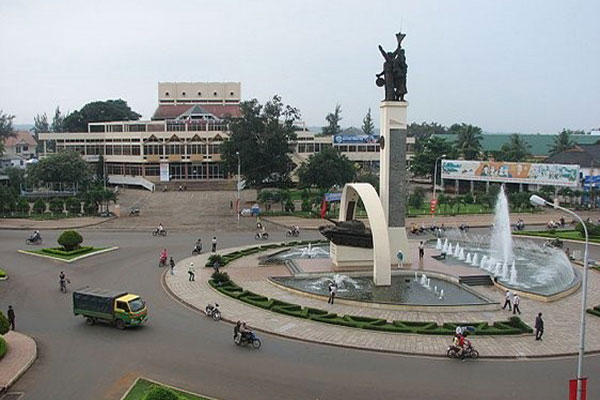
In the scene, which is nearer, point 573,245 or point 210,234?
point 573,245

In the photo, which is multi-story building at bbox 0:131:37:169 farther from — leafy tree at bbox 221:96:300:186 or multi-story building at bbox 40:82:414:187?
leafy tree at bbox 221:96:300:186

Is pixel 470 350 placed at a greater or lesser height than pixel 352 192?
lesser

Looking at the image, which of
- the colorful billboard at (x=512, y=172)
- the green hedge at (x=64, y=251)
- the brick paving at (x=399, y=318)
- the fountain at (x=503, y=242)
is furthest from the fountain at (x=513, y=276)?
the colorful billboard at (x=512, y=172)

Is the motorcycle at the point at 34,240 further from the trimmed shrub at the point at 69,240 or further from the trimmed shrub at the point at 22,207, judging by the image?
the trimmed shrub at the point at 22,207

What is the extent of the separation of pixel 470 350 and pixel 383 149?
50.5 feet

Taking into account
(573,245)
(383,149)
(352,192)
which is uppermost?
(383,149)

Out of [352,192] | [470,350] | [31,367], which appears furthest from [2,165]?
[470,350]

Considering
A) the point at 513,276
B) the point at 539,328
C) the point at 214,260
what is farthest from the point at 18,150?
the point at 539,328

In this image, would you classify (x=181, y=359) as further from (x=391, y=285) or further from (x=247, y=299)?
(x=391, y=285)

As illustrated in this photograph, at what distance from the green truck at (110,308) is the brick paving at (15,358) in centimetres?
234

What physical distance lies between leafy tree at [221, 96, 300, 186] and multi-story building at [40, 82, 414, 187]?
11.0 m

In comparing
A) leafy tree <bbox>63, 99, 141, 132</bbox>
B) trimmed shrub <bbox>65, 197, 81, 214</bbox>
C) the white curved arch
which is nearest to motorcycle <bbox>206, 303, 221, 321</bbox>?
the white curved arch

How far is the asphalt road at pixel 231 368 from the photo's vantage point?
51.7 feet

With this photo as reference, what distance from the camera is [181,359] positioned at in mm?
18062
